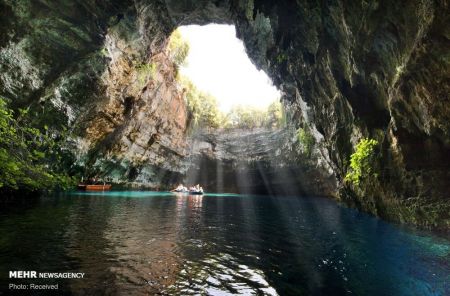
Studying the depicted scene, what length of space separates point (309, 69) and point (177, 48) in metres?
21.0

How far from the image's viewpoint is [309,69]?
70.7 ft

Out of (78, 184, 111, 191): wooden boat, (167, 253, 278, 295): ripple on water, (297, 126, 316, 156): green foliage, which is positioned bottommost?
(167, 253, 278, 295): ripple on water

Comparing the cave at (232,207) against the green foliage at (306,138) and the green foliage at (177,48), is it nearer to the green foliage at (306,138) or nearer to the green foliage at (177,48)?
the green foliage at (306,138)

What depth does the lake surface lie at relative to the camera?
5.90 meters

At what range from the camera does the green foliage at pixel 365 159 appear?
17578mm

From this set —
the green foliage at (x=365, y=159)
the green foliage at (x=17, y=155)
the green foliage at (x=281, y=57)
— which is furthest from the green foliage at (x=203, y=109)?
the green foliage at (x=17, y=155)

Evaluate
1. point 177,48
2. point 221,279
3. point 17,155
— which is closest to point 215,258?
point 221,279

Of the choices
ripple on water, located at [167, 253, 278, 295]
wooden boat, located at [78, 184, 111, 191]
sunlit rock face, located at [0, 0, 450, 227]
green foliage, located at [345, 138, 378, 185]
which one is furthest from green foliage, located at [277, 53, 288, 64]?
wooden boat, located at [78, 184, 111, 191]

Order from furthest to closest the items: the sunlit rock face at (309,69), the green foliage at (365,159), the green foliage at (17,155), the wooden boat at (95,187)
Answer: the wooden boat at (95,187)
the green foliage at (365,159)
the sunlit rock face at (309,69)
the green foliage at (17,155)

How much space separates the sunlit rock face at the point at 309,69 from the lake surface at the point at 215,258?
15.0 feet

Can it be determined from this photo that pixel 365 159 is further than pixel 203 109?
No

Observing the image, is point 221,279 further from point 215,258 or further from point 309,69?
point 309,69

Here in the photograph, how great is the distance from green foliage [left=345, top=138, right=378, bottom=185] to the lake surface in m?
5.94

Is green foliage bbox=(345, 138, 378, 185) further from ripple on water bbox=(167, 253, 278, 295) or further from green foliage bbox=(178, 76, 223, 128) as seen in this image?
green foliage bbox=(178, 76, 223, 128)
